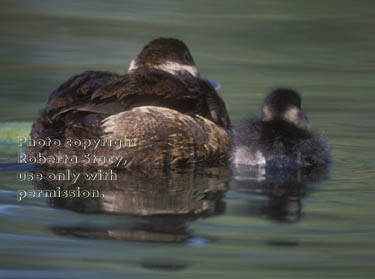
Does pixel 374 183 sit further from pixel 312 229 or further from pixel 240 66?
pixel 240 66

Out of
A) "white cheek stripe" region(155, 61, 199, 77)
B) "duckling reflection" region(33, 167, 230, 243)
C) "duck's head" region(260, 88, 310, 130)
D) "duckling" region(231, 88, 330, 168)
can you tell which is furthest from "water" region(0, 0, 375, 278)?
"white cheek stripe" region(155, 61, 199, 77)

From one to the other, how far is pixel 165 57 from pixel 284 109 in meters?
1.28

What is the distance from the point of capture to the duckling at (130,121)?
6.24 metres

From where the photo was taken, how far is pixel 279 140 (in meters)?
6.51

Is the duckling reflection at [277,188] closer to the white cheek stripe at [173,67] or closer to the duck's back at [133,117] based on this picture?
the duck's back at [133,117]

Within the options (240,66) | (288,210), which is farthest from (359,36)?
(288,210)

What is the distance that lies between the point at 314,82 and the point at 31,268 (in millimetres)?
6636

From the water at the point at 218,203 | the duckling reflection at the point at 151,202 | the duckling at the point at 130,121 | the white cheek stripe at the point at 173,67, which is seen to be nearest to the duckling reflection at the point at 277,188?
the water at the point at 218,203

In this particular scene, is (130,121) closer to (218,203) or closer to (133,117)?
(133,117)

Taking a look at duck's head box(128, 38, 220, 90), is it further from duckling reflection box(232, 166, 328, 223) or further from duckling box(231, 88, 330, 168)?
duckling reflection box(232, 166, 328, 223)

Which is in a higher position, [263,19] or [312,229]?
[263,19]

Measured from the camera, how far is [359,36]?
43.8 ft

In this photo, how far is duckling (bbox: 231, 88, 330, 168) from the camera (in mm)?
6469

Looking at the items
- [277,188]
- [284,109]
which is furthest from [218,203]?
[284,109]
